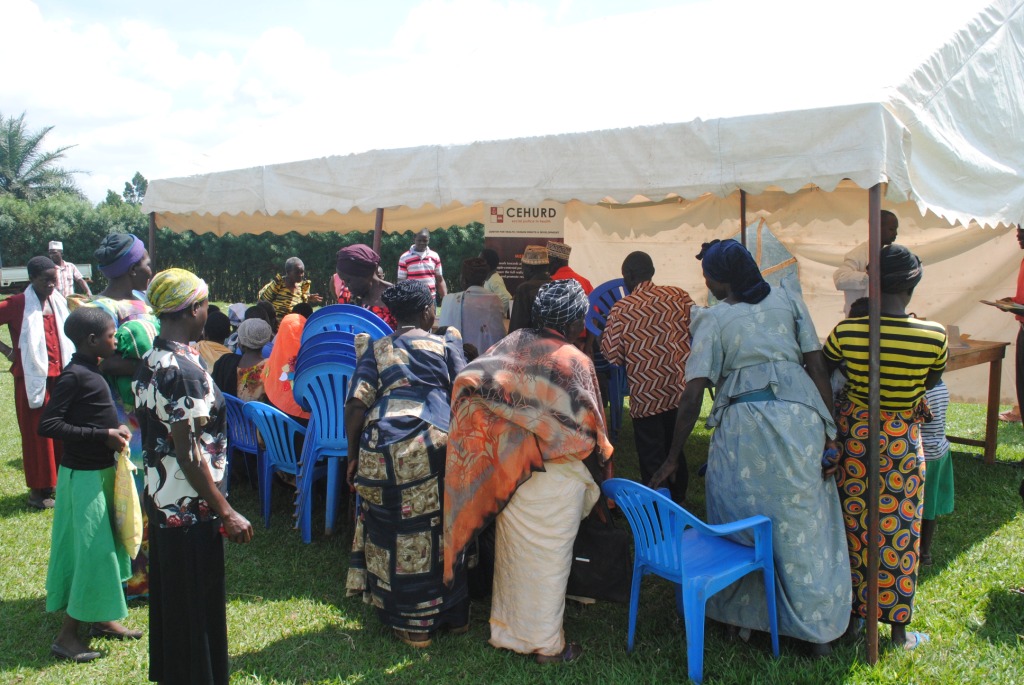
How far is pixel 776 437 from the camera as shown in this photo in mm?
3271

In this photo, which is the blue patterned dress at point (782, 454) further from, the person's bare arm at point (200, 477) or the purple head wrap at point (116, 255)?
the purple head wrap at point (116, 255)

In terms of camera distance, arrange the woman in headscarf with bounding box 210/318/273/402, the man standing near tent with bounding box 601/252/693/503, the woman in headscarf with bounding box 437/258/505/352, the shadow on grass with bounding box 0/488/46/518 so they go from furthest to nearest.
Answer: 1. the woman in headscarf with bounding box 437/258/505/352
2. the shadow on grass with bounding box 0/488/46/518
3. the woman in headscarf with bounding box 210/318/273/402
4. the man standing near tent with bounding box 601/252/693/503

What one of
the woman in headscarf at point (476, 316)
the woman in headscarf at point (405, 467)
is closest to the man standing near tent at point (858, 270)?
the woman in headscarf at point (476, 316)

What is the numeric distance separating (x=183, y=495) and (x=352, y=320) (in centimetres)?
183

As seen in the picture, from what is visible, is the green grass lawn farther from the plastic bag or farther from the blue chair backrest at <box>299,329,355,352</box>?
the blue chair backrest at <box>299,329,355,352</box>

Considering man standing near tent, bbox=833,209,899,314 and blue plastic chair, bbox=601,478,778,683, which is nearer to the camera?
blue plastic chair, bbox=601,478,778,683

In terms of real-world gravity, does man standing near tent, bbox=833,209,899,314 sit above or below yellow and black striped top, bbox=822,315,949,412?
above

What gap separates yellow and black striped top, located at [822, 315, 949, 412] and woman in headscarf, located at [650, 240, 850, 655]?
0.15 meters

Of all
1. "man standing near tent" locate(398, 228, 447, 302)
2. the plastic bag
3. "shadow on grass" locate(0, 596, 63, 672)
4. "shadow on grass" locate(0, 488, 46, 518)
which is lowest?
"shadow on grass" locate(0, 596, 63, 672)

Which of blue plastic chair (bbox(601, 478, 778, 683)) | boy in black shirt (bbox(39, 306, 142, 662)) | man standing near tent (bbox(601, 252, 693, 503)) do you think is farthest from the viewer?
man standing near tent (bbox(601, 252, 693, 503))

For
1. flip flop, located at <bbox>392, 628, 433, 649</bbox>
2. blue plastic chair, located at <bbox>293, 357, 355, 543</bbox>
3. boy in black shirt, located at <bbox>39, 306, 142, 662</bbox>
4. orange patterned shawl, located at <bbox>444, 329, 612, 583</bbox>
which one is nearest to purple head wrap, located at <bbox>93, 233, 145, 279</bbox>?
boy in black shirt, located at <bbox>39, 306, 142, 662</bbox>

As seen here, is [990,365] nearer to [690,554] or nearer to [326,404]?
[690,554]

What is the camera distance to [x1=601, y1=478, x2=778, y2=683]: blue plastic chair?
3.10m

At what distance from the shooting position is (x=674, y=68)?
14.1 ft
